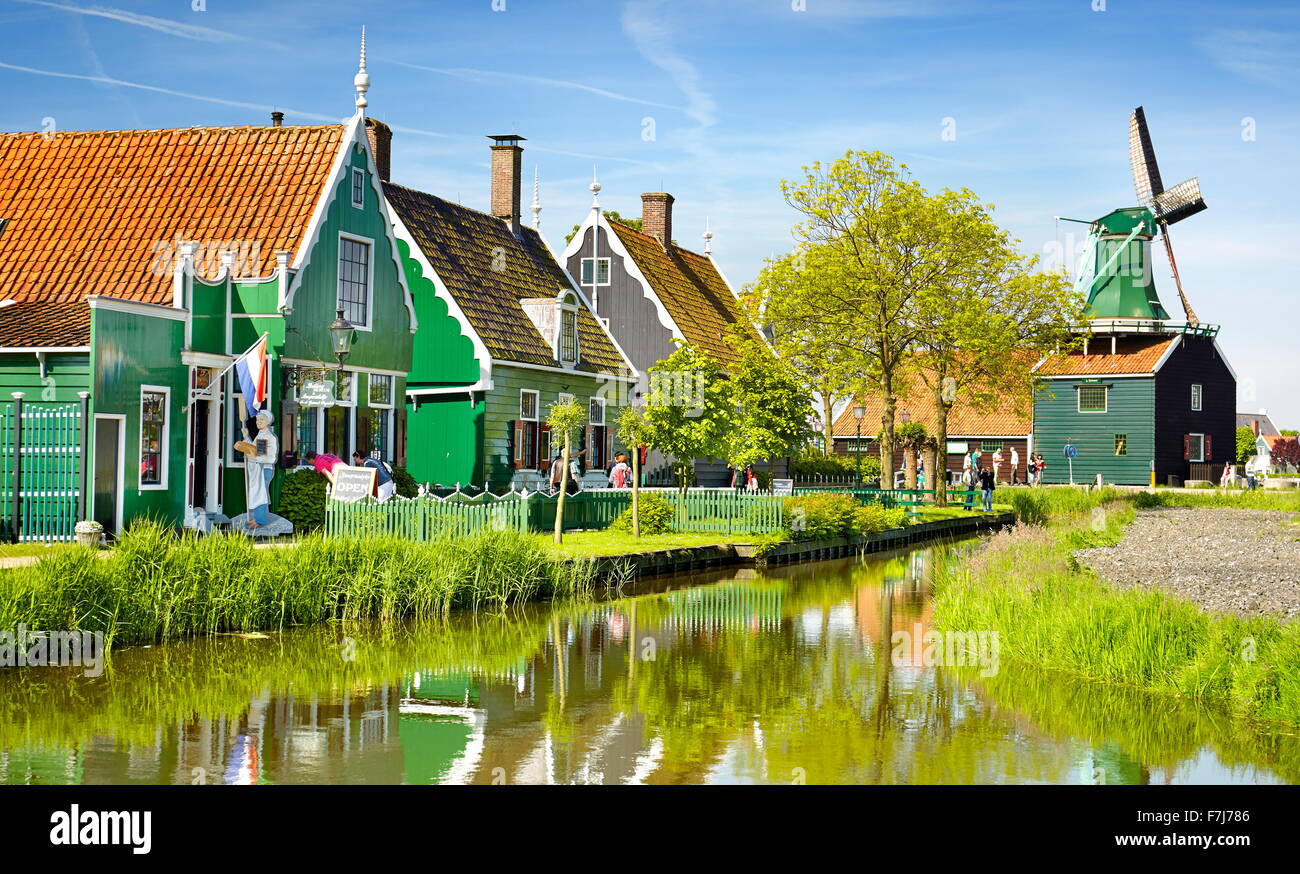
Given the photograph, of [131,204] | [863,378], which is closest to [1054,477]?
[863,378]

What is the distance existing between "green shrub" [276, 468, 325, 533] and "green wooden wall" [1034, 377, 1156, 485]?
41714mm

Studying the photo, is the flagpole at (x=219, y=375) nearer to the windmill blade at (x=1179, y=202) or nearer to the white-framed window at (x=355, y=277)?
the white-framed window at (x=355, y=277)

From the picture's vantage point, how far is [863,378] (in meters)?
44.2

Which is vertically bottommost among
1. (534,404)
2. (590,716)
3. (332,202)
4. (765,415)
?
(590,716)

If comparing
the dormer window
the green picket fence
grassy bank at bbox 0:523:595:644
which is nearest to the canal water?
grassy bank at bbox 0:523:595:644

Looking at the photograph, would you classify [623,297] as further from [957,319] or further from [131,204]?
[131,204]

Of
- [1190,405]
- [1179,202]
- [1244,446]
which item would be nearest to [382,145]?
[1190,405]

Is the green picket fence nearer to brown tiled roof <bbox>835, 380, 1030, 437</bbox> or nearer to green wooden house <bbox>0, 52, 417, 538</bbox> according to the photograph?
green wooden house <bbox>0, 52, 417, 538</bbox>

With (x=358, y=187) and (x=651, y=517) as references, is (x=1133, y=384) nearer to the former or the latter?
(x=651, y=517)

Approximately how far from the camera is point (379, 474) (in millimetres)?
24922

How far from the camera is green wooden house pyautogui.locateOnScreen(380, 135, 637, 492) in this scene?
A: 30578mm

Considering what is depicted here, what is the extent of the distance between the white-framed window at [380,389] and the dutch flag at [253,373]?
424cm

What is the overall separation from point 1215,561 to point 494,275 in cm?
1829
